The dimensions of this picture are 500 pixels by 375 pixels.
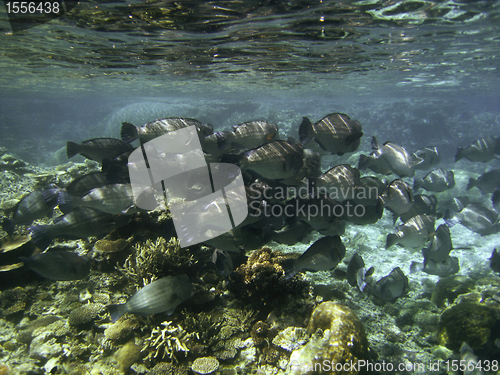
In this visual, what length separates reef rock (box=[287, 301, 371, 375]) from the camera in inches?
133

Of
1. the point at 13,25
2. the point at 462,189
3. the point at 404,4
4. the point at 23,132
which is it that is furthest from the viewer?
the point at 23,132

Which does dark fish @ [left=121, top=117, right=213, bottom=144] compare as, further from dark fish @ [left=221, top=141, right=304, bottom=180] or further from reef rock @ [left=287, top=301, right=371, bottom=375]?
reef rock @ [left=287, top=301, right=371, bottom=375]

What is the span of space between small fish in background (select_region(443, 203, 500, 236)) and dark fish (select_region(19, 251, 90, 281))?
338 inches

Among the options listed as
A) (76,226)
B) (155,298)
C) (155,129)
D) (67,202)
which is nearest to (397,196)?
(155,298)

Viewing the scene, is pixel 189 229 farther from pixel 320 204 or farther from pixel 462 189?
pixel 462 189

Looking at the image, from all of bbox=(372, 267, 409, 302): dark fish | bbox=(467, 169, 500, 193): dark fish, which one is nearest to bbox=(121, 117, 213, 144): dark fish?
bbox=(372, 267, 409, 302): dark fish

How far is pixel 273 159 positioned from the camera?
392cm

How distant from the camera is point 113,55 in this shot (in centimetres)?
1417

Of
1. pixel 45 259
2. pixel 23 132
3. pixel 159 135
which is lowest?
pixel 23 132

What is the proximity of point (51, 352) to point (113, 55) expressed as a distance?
1494 cm

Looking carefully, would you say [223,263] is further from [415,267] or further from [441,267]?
[441,267]

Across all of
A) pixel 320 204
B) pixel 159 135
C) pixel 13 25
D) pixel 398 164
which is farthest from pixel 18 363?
pixel 13 25

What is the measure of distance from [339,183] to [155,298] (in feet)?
11.1

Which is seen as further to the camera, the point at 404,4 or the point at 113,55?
the point at 113,55
